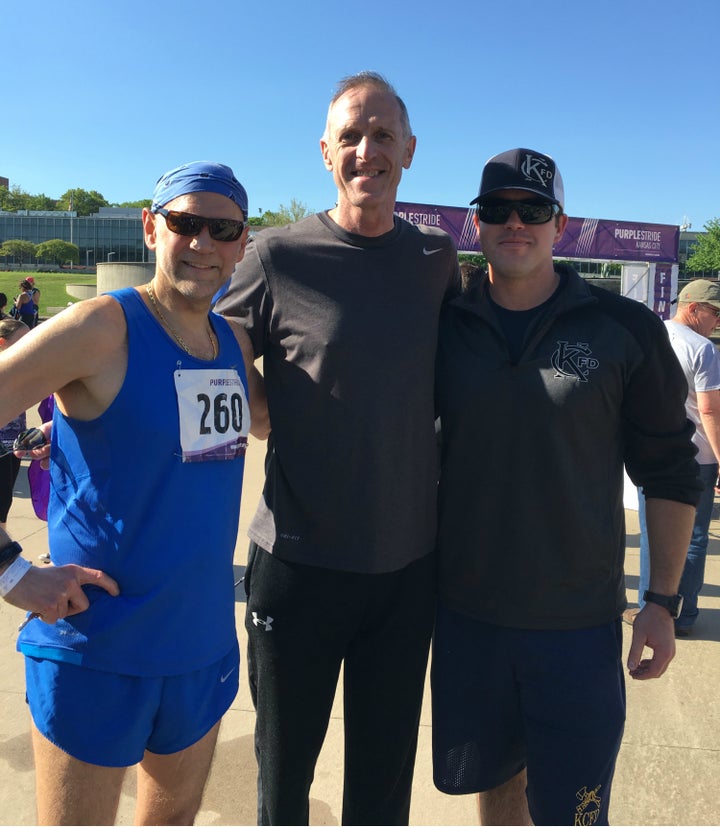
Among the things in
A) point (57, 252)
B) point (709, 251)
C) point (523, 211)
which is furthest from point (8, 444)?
point (57, 252)

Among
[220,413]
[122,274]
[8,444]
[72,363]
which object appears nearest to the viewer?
[72,363]

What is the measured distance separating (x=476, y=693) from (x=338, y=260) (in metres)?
1.46

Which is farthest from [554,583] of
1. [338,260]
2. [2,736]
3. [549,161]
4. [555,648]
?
[2,736]

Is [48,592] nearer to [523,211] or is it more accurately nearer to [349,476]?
[349,476]

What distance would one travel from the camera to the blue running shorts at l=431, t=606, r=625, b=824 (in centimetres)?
191

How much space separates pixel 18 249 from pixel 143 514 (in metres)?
86.6

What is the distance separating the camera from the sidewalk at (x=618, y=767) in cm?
259

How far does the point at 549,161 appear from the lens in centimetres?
216

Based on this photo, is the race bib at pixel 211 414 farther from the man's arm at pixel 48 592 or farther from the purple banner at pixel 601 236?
the purple banner at pixel 601 236

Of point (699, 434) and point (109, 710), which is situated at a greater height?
point (699, 434)

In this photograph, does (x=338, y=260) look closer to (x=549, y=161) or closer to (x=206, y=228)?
(x=206, y=228)

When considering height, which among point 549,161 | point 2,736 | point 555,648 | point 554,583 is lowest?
point 2,736

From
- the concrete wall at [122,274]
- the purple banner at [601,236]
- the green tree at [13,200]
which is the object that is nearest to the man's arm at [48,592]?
the purple banner at [601,236]

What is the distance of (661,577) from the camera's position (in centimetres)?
212
